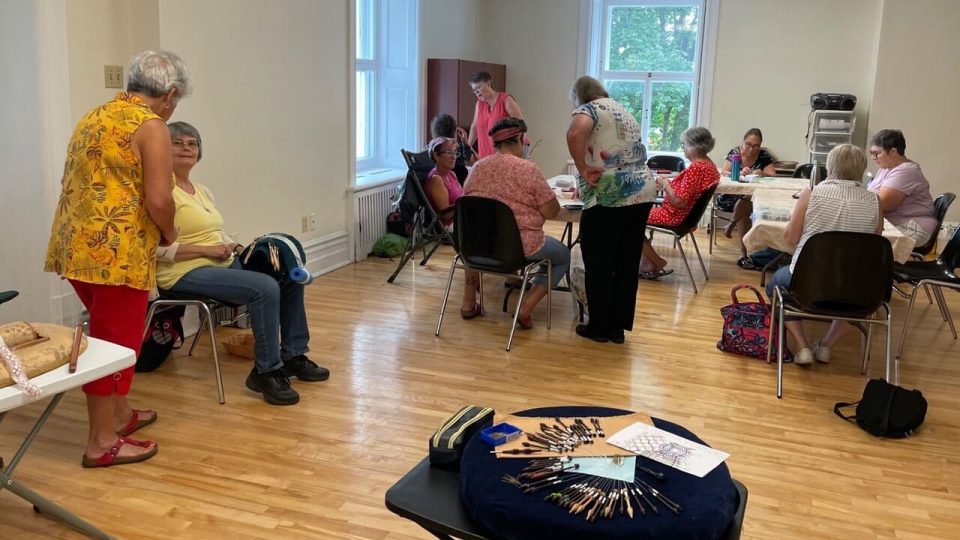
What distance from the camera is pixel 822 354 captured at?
14.0 feet

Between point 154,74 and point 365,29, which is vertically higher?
point 365,29

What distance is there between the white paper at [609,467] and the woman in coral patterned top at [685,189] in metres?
3.96

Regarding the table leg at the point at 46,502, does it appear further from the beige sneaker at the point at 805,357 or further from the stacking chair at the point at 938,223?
the stacking chair at the point at 938,223

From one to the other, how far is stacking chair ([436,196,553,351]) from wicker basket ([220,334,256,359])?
1.18 m

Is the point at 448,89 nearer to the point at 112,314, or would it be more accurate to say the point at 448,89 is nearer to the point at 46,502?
the point at 112,314

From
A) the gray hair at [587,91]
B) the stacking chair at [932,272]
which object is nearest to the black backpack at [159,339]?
the gray hair at [587,91]

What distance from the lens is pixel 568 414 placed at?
2148 mm

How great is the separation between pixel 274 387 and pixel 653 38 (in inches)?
253

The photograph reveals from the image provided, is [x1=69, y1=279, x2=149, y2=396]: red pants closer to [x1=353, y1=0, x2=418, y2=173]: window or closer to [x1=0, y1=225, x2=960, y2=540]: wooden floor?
[x1=0, y1=225, x2=960, y2=540]: wooden floor

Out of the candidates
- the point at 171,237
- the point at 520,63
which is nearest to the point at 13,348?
the point at 171,237

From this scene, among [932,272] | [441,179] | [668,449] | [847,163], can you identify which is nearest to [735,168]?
[932,272]

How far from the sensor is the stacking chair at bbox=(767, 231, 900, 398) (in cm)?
363

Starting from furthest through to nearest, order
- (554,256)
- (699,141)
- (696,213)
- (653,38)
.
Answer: (653,38) < (699,141) < (696,213) < (554,256)

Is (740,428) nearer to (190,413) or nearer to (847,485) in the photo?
(847,485)
